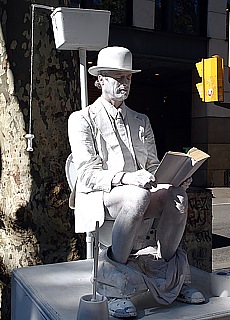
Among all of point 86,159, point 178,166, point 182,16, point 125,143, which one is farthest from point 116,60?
point 182,16

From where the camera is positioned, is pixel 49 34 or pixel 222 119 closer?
pixel 49 34

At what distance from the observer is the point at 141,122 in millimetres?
3029

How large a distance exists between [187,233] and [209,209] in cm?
37

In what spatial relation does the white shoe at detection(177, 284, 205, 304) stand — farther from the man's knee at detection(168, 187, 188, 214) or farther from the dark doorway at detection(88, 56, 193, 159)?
the dark doorway at detection(88, 56, 193, 159)

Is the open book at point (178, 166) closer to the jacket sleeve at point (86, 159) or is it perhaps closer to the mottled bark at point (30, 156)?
the jacket sleeve at point (86, 159)

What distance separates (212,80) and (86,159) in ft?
15.8

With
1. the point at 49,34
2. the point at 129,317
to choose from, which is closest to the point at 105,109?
the point at 129,317

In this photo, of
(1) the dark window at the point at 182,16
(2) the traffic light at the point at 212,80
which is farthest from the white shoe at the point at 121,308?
(1) the dark window at the point at 182,16

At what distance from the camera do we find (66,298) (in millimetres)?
2771

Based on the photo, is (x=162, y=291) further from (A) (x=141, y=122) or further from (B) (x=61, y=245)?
(B) (x=61, y=245)

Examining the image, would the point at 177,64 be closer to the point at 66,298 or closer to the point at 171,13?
the point at 171,13

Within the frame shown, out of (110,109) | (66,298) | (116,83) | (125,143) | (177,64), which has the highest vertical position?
(177,64)

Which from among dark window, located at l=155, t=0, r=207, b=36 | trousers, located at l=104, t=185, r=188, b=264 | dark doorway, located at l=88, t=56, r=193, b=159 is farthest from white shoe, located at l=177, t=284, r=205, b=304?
dark doorway, located at l=88, t=56, r=193, b=159

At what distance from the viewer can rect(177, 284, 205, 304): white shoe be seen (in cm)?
274
